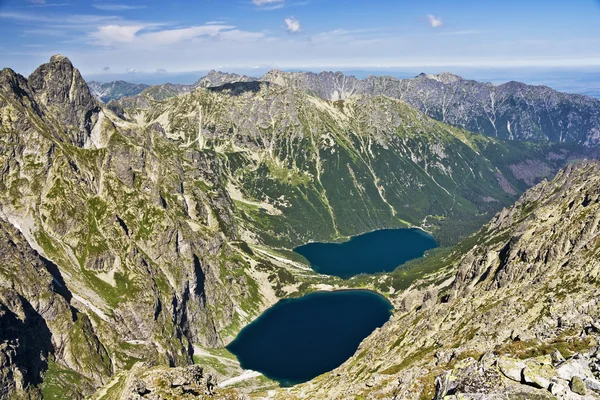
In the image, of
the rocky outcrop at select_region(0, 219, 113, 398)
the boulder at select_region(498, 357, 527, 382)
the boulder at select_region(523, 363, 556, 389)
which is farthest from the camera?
the rocky outcrop at select_region(0, 219, 113, 398)

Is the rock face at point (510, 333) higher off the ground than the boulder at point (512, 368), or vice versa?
the boulder at point (512, 368)

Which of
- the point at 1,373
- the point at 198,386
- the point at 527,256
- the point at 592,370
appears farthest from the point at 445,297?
the point at 1,373

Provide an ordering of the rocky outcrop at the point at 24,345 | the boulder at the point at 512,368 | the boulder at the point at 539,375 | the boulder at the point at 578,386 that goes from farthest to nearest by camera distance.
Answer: the rocky outcrop at the point at 24,345 → the boulder at the point at 512,368 → the boulder at the point at 539,375 → the boulder at the point at 578,386

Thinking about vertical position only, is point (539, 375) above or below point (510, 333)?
above

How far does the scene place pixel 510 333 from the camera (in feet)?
283

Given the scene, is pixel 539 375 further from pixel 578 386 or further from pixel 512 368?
pixel 578 386

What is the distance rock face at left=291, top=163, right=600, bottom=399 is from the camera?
36094 mm

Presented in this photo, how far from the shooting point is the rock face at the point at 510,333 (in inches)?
1421

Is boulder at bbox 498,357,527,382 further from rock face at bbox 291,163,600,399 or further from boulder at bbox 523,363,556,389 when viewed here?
boulder at bbox 523,363,556,389

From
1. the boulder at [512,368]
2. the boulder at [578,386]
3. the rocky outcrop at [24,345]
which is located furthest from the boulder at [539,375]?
the rocky outcrop at [24,345]

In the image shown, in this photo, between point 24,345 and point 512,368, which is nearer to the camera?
point 512,368

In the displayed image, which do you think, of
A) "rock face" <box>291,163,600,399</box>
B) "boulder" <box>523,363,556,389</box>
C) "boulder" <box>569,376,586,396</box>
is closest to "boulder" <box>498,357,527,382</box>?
"rock face" <box>291,163,600,399</box>

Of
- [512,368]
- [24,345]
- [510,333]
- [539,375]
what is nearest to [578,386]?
[539,375]

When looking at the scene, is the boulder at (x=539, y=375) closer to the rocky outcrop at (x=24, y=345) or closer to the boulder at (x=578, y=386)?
the boulder at (x=578, y=386)
